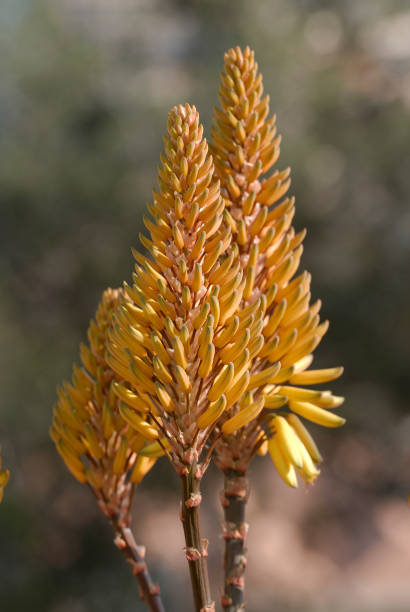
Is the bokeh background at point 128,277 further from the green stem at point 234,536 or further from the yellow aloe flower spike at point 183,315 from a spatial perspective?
the yellow aloe flower spike at point 183,315

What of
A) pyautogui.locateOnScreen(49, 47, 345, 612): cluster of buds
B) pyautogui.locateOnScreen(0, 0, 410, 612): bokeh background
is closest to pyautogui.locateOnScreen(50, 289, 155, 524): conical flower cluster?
pyautogui.locateOnScreen(49, 47, 345, 612): cluster of buds

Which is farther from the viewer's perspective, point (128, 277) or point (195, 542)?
point (128, 277)

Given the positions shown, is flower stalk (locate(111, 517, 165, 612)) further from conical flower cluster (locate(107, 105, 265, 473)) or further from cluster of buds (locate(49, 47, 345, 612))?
conical flower cluster (locate(107, 105, 265, 473))

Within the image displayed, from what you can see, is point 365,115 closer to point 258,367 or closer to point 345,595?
point 345,595

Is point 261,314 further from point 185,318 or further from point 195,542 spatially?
point 195,542

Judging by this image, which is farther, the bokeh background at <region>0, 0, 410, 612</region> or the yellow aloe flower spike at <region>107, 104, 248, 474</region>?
the bokeh background at <region>0, 0, 410, 612</region>

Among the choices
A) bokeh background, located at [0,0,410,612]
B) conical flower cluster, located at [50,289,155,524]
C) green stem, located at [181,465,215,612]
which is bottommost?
green stem, located at [181,465,215,612]

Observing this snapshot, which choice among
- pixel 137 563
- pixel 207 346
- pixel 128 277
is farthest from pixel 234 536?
pixel 128 277
